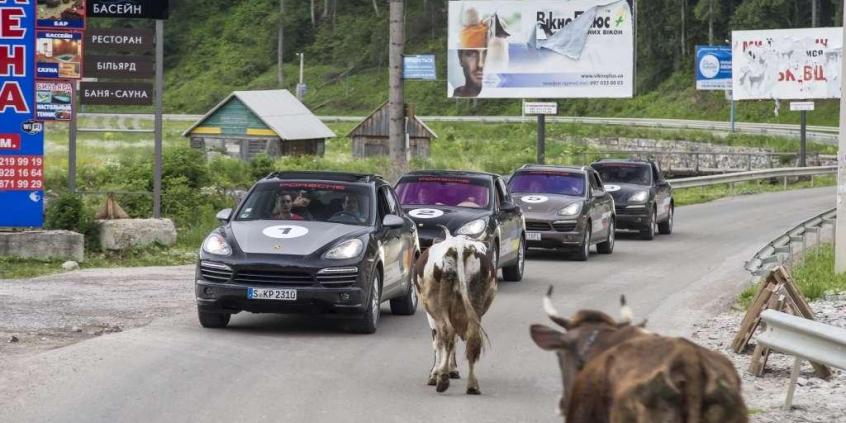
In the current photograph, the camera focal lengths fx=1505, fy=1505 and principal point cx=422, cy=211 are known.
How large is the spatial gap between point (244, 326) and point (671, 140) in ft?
214

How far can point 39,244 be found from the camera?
22359 mm

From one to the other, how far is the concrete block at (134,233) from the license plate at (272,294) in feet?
31.2

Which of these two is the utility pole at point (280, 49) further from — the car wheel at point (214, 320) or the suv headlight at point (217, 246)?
the suv headlight at point (217, 246)

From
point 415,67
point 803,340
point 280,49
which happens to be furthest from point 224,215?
point 280,49

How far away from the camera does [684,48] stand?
10056cm

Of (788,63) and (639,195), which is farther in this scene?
(788,63)

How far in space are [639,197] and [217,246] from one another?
17.8 m

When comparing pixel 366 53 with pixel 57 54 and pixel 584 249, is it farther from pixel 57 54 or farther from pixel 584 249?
pixel 57 54

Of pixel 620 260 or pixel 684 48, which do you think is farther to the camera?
pixel 684 48

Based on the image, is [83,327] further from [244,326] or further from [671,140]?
[671,140]

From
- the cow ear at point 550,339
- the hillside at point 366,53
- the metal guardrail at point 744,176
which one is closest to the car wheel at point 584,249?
the metal guardrail at point 744,176

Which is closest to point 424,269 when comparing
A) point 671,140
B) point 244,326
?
point 244,326

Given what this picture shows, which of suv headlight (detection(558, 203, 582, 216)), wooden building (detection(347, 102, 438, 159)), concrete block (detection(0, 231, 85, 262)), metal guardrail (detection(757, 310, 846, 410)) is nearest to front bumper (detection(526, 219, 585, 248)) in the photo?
suv headlight (detection(558, 203, 582, 216))

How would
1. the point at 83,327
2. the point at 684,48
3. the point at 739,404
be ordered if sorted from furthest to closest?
1. the point at 684,48
2. the point at 83,327
3. the point at 739,404
